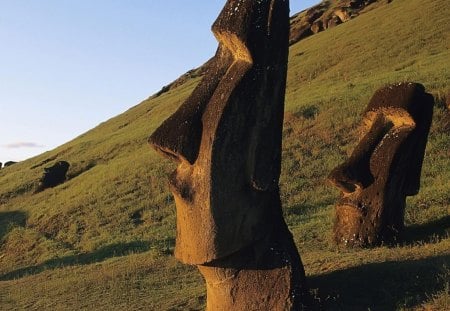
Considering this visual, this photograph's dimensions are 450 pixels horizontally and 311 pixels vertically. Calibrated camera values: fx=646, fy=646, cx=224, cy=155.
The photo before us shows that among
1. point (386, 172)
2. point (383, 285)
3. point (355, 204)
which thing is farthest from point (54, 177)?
point (383, 285)

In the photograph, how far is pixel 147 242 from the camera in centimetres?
2116

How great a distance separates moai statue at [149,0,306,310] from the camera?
25.9 feet

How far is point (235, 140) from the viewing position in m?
7.86

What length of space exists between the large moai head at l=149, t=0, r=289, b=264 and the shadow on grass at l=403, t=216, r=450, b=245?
201 inches

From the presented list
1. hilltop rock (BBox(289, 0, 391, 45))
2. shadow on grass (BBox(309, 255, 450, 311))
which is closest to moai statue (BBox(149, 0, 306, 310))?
shadow on grass (BBox(309, 255, 450, 311))

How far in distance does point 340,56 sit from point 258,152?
45.9 m

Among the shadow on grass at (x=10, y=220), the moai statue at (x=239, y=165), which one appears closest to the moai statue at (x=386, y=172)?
the moai statue at (x=239, y=165)

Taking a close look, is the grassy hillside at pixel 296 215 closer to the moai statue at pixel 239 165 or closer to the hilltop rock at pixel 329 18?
the moai statue at pixel 239 165

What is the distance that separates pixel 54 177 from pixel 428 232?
107 feet

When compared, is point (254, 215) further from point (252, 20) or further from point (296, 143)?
point (296, 143)

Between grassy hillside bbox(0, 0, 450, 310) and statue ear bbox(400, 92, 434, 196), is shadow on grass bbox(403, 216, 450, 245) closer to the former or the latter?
grassy hillside bbox(0, 0, 450, 310)

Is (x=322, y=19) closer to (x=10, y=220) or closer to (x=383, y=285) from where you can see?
(x=10, y=220)

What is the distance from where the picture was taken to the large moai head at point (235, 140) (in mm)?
7871

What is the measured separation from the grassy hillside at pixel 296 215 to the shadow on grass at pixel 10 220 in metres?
0.11
